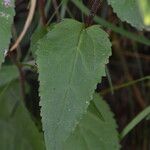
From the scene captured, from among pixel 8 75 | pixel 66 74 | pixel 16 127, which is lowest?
pixel 16 127

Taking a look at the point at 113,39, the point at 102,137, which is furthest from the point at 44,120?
the point at 113,39

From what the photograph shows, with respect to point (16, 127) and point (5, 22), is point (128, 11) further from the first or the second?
point (16, 127)

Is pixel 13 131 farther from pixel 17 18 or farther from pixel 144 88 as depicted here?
pixel 144 88

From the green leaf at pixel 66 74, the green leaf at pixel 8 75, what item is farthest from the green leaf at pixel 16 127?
the green leaf at pixel 66 74

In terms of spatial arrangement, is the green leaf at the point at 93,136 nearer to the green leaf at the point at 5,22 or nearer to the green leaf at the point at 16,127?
the green leaf at the point at 16,127

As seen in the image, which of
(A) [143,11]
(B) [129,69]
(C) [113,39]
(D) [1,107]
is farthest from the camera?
(B) [129,69]

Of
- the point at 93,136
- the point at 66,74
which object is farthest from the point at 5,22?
Answer: the point at 93,136
